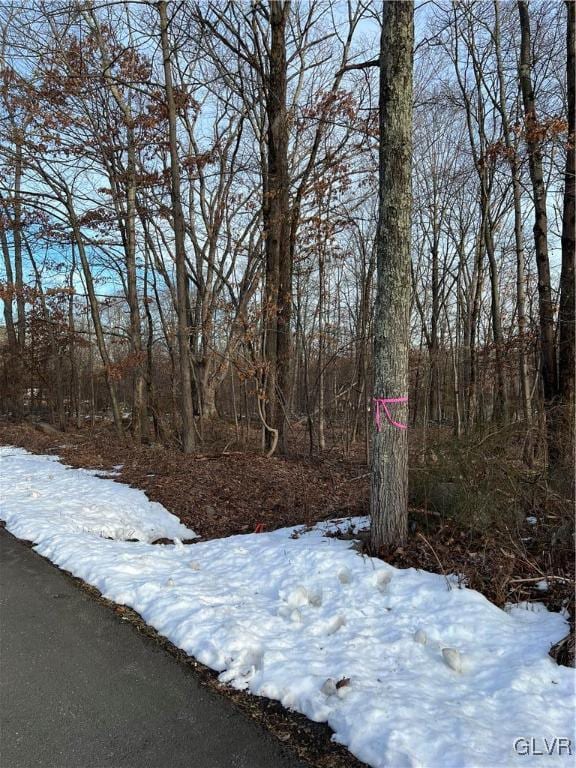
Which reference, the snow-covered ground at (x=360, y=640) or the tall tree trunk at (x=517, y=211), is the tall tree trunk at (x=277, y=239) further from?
the snow-covered ground at (x=360, y=640)

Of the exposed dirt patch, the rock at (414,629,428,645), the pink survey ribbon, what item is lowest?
the exposed dirt patch

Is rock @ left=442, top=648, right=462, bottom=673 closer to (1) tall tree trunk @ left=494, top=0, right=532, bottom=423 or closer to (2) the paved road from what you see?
(2) the paved road

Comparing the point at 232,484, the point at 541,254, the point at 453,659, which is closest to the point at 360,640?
the point at 453,659

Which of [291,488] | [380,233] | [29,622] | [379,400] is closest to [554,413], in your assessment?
[379,400]

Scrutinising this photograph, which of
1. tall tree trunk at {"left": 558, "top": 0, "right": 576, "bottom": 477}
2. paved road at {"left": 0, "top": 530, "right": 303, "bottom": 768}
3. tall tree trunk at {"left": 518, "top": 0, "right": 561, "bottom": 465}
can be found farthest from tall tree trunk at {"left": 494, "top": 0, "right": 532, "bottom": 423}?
paved road at {"left": 0, "top": 530, "right": 303, "bottom": 768}

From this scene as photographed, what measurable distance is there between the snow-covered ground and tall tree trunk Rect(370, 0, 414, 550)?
624 millimetres

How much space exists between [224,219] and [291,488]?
14.8m

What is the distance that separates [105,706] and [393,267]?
3978 millimetres

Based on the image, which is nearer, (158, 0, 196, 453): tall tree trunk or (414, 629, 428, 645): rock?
(414, 629, 428, 645): rock

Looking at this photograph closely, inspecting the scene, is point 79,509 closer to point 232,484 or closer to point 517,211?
point 232,484

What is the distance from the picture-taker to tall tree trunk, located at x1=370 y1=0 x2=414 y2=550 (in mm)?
4555

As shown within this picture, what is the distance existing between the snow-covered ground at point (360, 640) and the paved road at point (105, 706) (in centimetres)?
27

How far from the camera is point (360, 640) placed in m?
3.38

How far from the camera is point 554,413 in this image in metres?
6.67
